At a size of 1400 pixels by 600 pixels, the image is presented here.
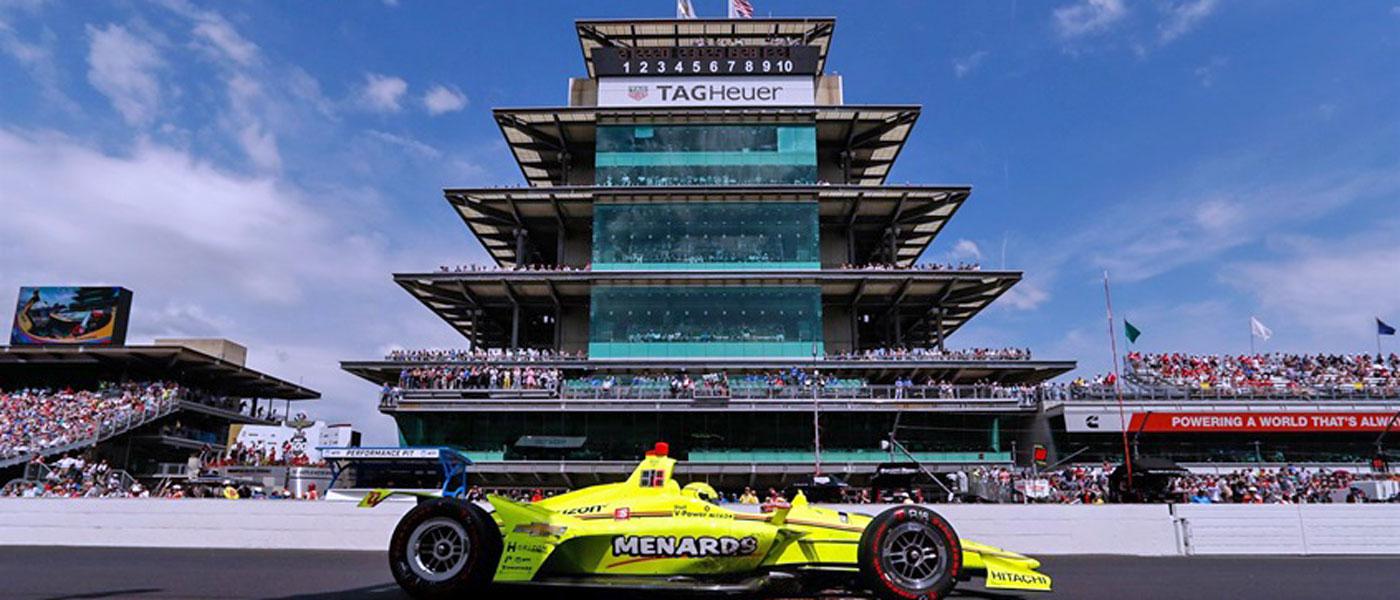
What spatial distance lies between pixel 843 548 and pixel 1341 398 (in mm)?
41134

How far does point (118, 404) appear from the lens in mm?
45781

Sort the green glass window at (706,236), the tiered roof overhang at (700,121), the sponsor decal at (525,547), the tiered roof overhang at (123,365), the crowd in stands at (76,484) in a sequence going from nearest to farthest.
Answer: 1. the sponsor decal at (525,547)
2. the crowd in stands at (76,484)
3. the green glass window at (706,236)
4. the tiered roof overhang at (700,121)
5. the tiered roof overhang at (123,365)

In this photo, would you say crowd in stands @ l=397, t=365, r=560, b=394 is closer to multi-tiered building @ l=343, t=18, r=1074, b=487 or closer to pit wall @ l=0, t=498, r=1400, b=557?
multi-tiered building @ l=343, t=18, r=1074, b=487

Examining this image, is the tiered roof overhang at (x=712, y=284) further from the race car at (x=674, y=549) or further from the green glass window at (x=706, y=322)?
the race car at (x=674, y=549)

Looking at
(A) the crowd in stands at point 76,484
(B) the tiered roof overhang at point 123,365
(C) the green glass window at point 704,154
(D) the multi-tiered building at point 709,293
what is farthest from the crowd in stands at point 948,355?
(B) the tiered roof overhang at point 123,365

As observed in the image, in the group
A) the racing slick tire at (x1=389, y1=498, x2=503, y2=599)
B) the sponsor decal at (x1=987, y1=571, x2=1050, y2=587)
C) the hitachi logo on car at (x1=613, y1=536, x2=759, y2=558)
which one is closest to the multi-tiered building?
the sponsor decal at (x1=987, y1=571, x2=1050, y2=587)

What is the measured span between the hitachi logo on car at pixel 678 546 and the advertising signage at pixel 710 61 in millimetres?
42570

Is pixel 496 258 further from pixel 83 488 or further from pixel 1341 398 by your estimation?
pixel 1341 398

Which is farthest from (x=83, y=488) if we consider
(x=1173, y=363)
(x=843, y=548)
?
(x=1173, y=363)

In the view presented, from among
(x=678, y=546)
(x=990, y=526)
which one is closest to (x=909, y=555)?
(x=678, y=546)

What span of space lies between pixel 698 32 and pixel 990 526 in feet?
137

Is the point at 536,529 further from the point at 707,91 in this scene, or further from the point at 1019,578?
the point at 707,91

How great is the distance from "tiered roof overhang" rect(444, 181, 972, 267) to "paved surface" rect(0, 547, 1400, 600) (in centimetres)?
3100

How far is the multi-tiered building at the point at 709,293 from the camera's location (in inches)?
1591
